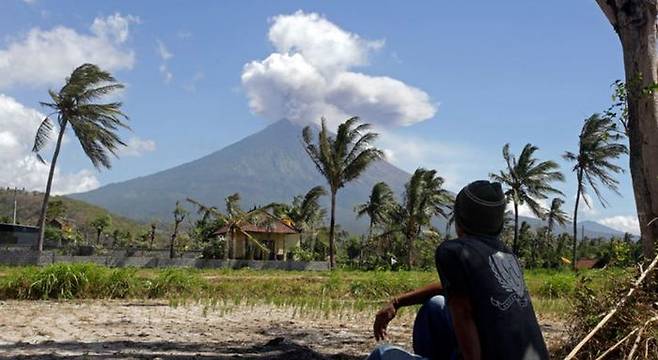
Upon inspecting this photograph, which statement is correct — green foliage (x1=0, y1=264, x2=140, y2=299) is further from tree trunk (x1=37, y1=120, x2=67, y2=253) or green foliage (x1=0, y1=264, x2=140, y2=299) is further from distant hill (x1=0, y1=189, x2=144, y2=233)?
distant hill (x1=0, y1=189, x2=144, y2=233)

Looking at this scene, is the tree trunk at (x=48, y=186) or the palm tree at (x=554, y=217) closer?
the tree trunk at (x=48, y=186)

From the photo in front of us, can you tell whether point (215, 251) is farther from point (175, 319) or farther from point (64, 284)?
point (175, 319)

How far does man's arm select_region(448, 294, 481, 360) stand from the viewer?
5.76 ft

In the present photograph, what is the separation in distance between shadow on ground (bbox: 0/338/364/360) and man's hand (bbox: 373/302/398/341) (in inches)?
109

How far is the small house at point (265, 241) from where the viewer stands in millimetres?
39597

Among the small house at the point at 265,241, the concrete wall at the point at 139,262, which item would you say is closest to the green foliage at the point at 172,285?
the concrete wall at the point at 139,262

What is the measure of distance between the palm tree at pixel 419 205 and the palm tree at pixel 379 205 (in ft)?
6.44

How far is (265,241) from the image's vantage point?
43688 millimetres

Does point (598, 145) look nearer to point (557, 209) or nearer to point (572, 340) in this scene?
point (557, 209)

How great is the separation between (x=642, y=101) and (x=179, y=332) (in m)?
5.09

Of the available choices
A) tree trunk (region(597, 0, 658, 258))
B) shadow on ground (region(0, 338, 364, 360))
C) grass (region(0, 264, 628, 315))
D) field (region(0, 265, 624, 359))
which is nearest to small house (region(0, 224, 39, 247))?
grass (region(0, 264, 628, 315))

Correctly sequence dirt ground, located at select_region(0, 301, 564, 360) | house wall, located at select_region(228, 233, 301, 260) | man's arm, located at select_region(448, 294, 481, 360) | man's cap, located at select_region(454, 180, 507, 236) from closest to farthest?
man's arm, located at select_region(448, 294, 481, 360), man's cap, located at select_region(454, 180, 507, 236), dirt ground, located at select_region(0, 301, 564, 360), house wall, located at select_region(228, 233, 301, 260)

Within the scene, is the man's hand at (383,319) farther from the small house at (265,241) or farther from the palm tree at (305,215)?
the palm tree at (305,215)

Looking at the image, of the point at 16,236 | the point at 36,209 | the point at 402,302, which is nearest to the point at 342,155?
the point at 16,236
